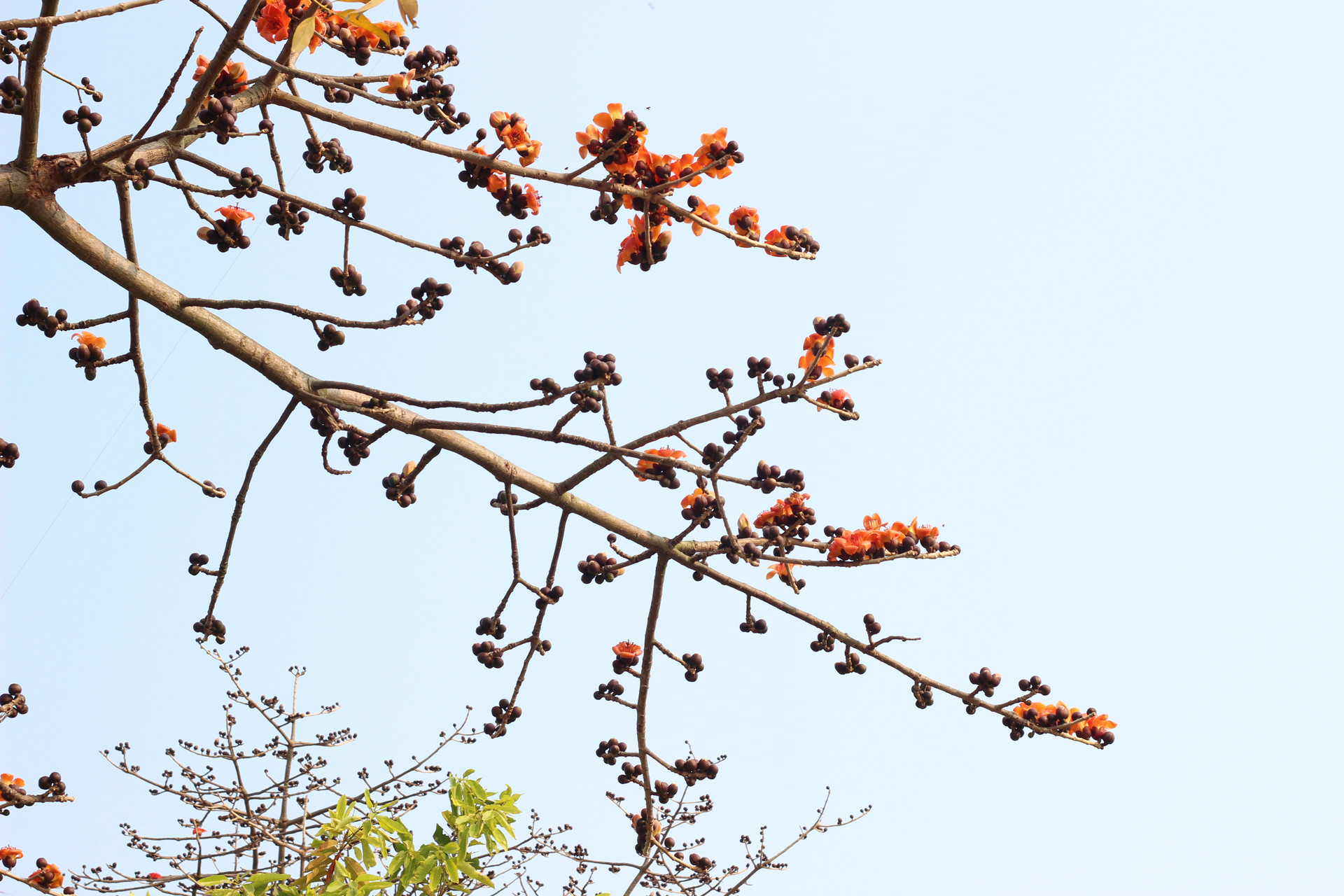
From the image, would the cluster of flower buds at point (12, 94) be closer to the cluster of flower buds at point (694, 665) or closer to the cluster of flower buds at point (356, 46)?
the cluster of flower buds at point (356, 46)

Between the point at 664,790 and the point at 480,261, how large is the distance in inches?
79.4

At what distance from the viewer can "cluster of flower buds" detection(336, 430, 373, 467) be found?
309 centimetres

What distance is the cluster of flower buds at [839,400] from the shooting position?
2998 millimetres

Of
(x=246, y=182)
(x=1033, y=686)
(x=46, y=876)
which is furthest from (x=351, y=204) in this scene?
(x=46, y=876)

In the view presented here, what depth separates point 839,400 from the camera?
119 inches

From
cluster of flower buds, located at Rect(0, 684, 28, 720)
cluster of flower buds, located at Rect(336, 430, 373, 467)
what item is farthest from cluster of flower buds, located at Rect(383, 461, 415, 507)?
cluster of flower buds, located at Rect(0, 684, 28, 720)

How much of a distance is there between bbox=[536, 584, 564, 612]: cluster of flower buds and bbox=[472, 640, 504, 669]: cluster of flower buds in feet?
0.52

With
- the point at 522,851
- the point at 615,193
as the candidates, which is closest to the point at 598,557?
the point at 615,193

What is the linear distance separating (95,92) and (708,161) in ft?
6.62

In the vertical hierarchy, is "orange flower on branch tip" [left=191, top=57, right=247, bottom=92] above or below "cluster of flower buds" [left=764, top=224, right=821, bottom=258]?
above

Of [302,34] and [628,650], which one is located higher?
[302,34]

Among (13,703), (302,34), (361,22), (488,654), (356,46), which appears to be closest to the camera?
(361,22)

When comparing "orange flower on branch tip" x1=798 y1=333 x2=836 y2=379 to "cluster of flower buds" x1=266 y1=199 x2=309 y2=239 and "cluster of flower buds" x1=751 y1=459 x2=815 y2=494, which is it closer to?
"cluster of flower buds" x1=751 y1=459 x2=815 y2=494

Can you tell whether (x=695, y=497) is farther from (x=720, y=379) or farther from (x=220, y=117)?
(x=220, y=117)
